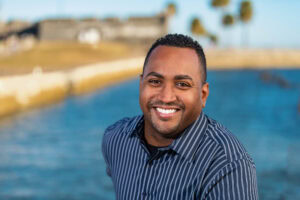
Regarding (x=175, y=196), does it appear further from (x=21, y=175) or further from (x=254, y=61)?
(x=254, y=61)

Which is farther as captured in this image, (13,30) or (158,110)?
(13,30)

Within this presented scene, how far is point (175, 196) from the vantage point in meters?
2.45

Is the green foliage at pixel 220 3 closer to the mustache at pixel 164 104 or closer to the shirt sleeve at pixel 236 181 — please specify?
the mustache at pixel 164 104

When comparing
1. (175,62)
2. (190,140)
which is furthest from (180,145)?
(175,62)

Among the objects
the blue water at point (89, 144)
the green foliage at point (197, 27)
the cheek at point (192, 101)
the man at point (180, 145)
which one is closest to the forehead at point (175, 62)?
the man at point (180, 145)

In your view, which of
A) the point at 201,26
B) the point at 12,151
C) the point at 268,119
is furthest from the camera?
the point at 201,26

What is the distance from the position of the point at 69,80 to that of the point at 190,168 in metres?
38.2

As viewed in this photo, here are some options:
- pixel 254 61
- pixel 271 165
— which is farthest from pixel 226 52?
pixel 271 165

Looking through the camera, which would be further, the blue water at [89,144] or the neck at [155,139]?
the blue water at [89,144]

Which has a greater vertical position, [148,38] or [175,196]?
[148,38]

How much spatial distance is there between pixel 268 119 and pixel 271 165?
585 inches

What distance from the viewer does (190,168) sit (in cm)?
243

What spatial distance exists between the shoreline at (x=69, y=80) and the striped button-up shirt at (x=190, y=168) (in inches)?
962

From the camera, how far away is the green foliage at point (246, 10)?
104875 mm
